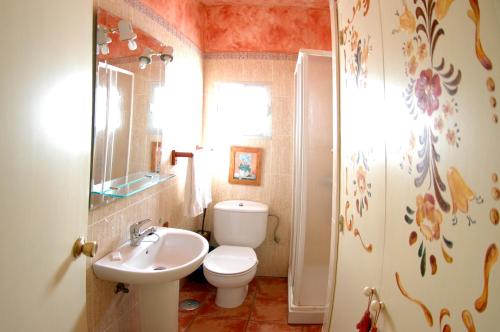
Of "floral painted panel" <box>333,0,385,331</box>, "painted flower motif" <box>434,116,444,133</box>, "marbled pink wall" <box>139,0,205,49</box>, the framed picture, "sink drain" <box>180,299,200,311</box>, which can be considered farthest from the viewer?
the framed picture

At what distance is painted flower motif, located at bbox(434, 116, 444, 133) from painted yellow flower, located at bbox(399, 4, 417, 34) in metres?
0.22

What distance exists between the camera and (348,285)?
1.10 metres

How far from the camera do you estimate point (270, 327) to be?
7.32 ft

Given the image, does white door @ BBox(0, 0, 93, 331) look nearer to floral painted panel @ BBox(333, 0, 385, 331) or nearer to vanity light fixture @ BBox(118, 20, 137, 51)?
vanity light fixture @ BBox(118, 20, 137, 51)

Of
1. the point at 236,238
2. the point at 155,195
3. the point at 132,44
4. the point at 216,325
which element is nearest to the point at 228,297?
the point at 216,325

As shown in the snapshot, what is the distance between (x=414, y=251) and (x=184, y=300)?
2.34m

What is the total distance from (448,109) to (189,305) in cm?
249

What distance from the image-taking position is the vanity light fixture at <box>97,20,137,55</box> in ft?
4.38

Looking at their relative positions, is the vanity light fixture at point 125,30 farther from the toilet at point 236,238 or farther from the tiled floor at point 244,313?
the tiled floor at point 244,313

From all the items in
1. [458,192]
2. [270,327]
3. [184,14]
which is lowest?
[270,327]

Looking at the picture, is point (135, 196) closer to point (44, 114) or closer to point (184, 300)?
point (44, 114)

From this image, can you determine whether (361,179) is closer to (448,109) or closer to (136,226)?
(448,109)

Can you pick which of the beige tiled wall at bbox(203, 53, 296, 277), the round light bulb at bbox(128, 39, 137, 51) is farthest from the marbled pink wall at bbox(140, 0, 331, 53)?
the round light bulb at bbox(128, 39, 137, 51)

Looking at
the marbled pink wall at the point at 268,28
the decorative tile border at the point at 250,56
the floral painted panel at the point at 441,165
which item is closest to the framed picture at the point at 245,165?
the decorative tile border at the point at 250,56
